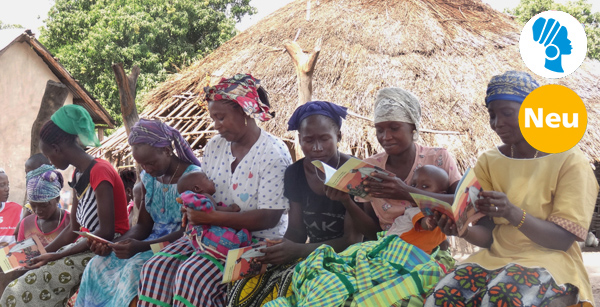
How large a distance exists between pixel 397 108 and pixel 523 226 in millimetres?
948

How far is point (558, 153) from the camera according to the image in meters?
2.39

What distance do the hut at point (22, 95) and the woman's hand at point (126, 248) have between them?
1157 centimetres

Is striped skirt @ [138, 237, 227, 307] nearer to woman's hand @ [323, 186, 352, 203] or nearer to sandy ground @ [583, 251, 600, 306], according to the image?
woman's hand @ [323, 186, 352, 203]

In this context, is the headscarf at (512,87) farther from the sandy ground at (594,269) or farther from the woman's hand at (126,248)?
the sandy ground at (594,269)

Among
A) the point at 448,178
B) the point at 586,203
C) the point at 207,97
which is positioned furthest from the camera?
the point at 207,97

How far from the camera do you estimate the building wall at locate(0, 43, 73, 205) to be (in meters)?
13.9

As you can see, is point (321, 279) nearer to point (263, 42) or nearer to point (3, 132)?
point (263, 42)

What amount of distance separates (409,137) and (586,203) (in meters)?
0.97

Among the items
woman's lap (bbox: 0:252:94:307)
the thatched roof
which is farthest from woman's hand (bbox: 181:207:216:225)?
the thatched roof

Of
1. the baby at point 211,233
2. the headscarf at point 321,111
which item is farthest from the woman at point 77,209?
the headscarf at point 321,111

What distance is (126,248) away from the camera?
3.43 m

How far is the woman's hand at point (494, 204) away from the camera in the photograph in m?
2.18

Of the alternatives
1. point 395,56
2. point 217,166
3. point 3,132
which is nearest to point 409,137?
point 217,166

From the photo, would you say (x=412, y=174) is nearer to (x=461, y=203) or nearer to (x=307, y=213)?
(x=307, y=213)
